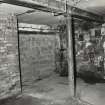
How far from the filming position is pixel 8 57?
13.8ft

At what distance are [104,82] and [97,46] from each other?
54.0 inches

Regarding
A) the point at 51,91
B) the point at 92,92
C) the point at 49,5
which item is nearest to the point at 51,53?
the point at 51,91

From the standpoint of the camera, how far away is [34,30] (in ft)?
19.2

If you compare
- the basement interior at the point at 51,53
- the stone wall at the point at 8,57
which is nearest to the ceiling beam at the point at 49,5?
the basement interior at the point at 51,53

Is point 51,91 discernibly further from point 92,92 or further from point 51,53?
point 51,53

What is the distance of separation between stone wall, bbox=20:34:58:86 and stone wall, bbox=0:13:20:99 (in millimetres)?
1033

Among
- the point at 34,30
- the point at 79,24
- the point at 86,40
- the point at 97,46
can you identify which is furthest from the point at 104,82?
the point at 34,30

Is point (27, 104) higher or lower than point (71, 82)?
lower

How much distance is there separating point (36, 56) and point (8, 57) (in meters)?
1.88

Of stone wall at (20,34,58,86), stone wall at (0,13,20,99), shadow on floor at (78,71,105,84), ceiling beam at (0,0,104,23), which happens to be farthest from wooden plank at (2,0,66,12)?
shadow on floor at (78,71,105,84)

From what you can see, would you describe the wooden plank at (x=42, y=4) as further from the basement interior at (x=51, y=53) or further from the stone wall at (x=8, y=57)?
the stone wall at (x=8, y=57)

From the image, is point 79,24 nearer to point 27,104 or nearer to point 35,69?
point 35,69

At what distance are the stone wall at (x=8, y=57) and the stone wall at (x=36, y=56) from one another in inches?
40.7

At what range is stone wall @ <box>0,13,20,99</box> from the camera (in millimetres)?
4074
